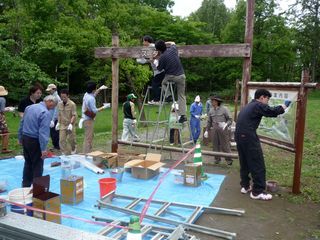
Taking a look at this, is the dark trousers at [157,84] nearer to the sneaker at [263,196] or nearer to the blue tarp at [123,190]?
the blue tarp at [123,190]

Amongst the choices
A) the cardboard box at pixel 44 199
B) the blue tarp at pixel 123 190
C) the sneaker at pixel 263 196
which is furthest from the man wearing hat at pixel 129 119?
the cardboard box at pixel 44 199

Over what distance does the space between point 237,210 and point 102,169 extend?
137 inches

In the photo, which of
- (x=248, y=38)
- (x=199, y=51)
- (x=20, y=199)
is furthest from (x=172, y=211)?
(x=248, y=38)

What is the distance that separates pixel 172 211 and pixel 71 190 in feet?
5.45

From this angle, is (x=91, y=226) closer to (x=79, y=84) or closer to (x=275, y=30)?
(x=79, y=84)

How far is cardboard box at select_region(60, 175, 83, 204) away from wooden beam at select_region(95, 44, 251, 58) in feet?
12.0

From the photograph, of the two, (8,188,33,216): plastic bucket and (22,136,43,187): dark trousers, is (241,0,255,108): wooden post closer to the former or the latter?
(22,136,43,187): dark trousers

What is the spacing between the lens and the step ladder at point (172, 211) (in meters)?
4.48

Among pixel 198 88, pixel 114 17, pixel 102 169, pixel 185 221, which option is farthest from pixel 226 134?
pixel 198 88

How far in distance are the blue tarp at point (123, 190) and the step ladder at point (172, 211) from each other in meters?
0.07

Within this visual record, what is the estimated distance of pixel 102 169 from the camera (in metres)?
7.65

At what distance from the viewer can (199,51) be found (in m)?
7.57

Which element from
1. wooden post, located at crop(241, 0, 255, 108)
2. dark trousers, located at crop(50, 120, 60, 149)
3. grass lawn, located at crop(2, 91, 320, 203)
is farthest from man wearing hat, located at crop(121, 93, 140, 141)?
wooden post, located at crop(241, 0, 255, 108)

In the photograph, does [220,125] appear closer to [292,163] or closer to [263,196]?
[292,163]
